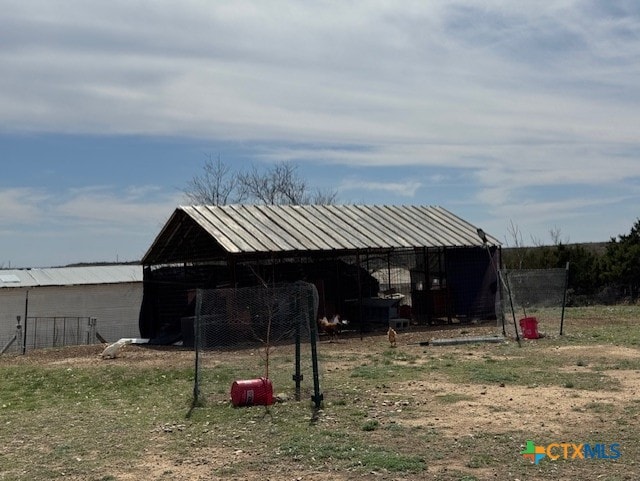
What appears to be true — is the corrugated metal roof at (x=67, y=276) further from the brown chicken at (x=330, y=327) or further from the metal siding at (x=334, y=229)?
the brown chicken at (x=330, y=327)

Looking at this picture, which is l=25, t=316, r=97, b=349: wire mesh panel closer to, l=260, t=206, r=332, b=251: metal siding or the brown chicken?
l=260, t=206, r=332, b=251: metal siding

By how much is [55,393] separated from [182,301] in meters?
12.2

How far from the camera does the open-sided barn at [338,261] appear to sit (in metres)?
23.6

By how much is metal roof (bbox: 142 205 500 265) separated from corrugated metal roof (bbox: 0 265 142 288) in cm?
715

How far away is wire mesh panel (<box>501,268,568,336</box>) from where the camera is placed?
65.4 feet

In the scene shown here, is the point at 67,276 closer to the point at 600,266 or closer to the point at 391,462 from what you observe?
the point at 600,266

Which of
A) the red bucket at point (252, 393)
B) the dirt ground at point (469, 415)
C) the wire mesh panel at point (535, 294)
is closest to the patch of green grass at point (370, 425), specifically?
the dirt ground at point (469, 415)

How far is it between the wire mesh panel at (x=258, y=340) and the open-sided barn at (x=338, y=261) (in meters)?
5.72

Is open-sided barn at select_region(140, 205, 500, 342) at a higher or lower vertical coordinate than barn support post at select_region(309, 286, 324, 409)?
higher

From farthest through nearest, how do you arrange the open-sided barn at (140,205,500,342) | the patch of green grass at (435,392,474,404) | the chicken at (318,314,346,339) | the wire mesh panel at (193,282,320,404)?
the open-sided barn at (140,205,500,342), the chicken at (318,314,346,339), the wire mesh panel at (193,282,320,404), the patch of green grass at (435,392,474,404)

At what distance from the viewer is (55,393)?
45.0 ft

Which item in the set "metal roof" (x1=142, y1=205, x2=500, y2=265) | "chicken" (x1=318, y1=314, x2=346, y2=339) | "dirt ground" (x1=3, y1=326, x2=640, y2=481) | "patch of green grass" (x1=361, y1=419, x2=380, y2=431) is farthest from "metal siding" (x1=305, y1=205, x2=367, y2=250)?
A: "patch of green grass" (x1=361, y1=419, x2=380, y2=431)

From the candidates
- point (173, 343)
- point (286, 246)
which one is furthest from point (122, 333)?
point (286, 246)

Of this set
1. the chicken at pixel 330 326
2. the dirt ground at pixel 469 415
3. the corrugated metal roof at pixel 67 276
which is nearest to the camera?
the dirt ground at pixel 469 415
